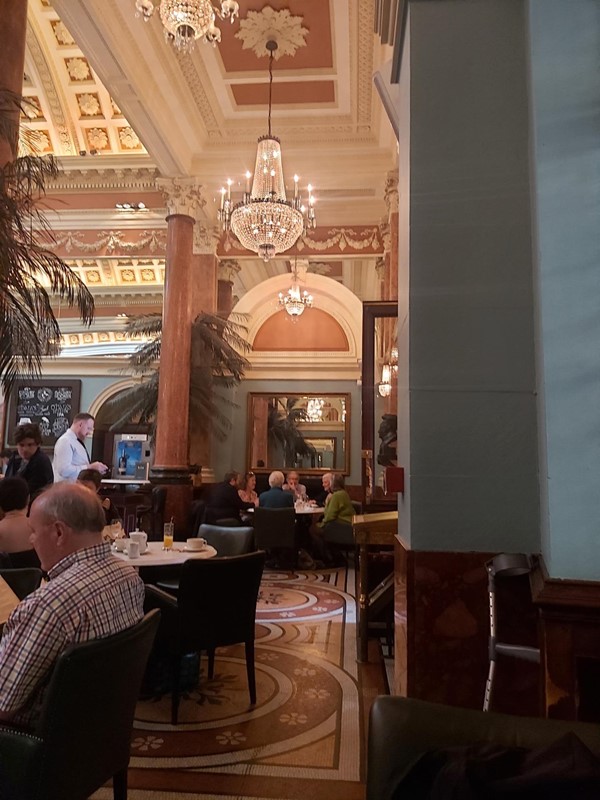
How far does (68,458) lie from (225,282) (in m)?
5.46

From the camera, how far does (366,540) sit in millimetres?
3734

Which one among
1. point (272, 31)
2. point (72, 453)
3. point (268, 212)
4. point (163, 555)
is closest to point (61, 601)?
point (163, 555)

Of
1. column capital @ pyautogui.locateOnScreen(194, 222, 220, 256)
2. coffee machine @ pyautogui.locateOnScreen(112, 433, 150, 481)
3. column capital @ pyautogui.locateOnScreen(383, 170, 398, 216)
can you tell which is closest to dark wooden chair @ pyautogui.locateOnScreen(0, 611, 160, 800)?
column capital @ pyautogui.locateOnScreen(383, 170, 398, 216)

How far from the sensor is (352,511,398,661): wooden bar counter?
146 inches

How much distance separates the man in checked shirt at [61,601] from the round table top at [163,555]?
1.44 m

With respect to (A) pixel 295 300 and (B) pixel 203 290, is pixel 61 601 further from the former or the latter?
(A) pixel 295 300

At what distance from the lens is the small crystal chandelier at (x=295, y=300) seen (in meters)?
9.52

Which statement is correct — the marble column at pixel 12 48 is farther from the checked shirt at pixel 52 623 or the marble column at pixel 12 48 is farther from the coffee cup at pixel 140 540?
the checked shirt at pixel 52 623

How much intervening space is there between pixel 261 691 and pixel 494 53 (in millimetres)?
3344

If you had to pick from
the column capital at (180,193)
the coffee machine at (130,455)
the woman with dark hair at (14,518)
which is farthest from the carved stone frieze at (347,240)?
the woman with dark hair at (14,518)

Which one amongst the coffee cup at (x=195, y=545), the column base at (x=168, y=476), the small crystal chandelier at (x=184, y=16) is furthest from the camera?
the column base at (x=168, y=476)

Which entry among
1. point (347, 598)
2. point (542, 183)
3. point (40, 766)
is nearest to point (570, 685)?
point (40, 766)

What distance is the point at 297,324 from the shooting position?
1038 centimetres

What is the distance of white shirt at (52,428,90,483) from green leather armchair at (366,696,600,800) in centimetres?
477
